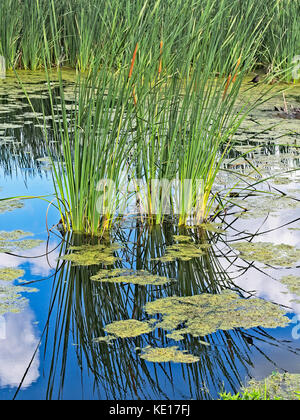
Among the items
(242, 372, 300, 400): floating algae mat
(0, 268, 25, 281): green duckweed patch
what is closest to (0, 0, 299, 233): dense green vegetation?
(0, 268, 25, 281): green duckweed patch

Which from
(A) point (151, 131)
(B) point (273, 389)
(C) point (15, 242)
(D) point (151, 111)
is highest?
(D) point (151, 111)

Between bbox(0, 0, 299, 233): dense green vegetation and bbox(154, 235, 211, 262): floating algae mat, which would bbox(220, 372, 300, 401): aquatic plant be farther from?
bbox(0, 0, 299, 233): dense green vegetation

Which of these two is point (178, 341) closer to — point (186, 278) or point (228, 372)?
point (228, 372)

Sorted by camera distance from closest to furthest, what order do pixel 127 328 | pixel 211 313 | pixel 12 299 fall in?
pixel 127 328 → pixel 211 313 → pixel 12 299

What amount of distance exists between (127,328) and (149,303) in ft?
0.73

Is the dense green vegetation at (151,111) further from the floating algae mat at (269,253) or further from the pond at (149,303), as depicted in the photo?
→ the floating algae mat at (269,253)

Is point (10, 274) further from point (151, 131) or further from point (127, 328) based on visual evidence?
point (151, 131)

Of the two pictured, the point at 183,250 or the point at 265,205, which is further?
the point at 265,205

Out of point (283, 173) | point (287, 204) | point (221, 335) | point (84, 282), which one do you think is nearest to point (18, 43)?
point (283, 173)

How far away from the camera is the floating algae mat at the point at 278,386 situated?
1.82 meters

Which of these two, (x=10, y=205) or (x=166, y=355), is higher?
(x=10, y=205)

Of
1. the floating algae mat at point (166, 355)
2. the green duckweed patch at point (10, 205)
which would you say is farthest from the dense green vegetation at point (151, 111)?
the floating algae mat at point (166, 355)

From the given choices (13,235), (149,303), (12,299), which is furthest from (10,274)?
(149,303)

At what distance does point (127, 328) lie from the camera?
7.14 feet
